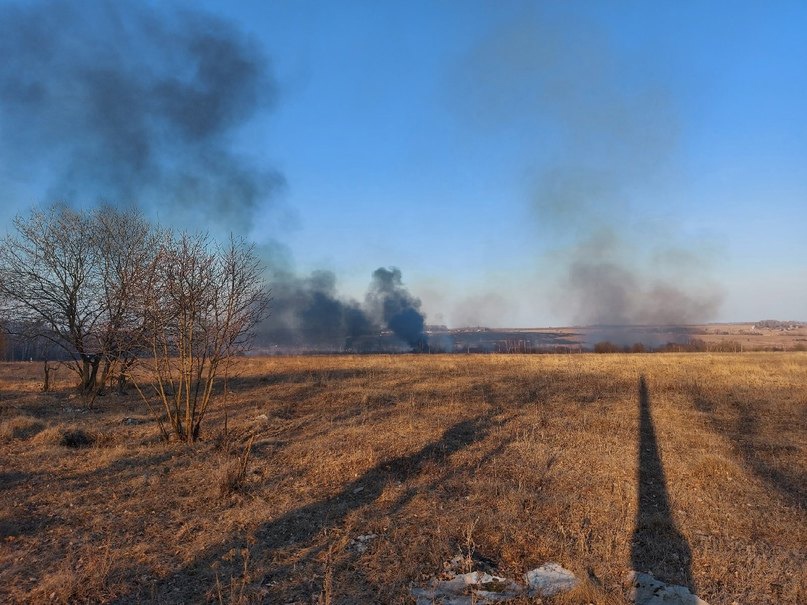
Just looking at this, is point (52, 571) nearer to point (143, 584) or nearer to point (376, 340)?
point (143, 584)

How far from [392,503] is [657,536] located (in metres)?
2.96

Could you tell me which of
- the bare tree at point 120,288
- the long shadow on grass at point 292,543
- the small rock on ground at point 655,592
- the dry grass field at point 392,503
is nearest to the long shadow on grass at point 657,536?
the dry grass field at point 392,503

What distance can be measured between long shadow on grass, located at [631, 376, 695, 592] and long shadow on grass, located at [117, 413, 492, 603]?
2980mm

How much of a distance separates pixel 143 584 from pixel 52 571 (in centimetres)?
87

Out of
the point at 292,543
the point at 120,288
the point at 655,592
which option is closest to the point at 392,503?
the point at 292,543

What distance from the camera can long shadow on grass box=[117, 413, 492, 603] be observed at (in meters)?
4.38

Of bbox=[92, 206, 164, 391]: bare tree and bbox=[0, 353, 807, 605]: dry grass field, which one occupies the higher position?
bbox=[92, 206, 164, 391]: bare tree

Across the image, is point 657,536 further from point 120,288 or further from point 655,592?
point 120,288

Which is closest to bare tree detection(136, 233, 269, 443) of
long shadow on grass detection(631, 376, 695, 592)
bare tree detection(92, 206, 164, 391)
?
bare tree detection(92, 206, 164, 391)

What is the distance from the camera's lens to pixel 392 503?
Answer: 21.7 feet

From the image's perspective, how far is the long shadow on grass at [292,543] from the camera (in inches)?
172

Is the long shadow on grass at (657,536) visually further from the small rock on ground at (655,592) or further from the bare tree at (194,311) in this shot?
the bare tree at (194,311)

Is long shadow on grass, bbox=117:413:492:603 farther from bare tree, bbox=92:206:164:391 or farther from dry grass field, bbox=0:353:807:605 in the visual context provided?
bare tree, bbox=92:206:164:391

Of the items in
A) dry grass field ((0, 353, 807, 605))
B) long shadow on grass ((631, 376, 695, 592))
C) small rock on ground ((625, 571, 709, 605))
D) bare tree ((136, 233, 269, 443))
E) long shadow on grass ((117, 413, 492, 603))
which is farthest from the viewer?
bare tree ((136, 233, 269, 443))
